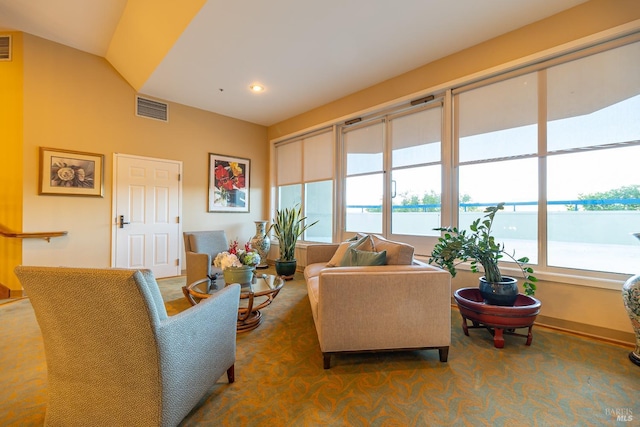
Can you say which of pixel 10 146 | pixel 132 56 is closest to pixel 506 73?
pixel 132 56

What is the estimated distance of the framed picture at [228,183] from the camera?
507 centimetres

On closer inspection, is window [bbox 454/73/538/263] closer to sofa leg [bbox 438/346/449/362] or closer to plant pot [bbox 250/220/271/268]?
sofa leg [bbox 438/346/449/362]

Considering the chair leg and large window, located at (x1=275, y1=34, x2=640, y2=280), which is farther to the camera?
large window, located at (x1=275, y1=34, x2=640, y2=280)

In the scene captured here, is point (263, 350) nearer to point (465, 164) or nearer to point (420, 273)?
point (420, 273)

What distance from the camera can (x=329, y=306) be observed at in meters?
1.80

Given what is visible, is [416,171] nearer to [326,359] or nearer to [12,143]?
[326,359]

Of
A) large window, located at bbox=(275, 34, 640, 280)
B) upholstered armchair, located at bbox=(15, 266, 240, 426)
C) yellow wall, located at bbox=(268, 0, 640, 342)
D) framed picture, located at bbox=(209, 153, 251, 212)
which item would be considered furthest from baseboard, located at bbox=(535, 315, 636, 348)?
framed picture, located at bbox=(209, 153, 251, 212)

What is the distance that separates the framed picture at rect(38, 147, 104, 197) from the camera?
3.52 m

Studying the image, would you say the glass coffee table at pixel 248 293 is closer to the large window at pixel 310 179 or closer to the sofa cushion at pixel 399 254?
the sofa cushion at pixel 399 254

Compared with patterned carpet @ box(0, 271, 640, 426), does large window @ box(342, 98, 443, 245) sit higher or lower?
higher

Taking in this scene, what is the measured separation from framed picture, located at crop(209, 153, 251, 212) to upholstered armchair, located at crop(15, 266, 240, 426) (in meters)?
4.02

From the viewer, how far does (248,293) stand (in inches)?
93.4

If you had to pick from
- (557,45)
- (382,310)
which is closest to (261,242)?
(382,310)

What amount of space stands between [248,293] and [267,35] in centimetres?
272
